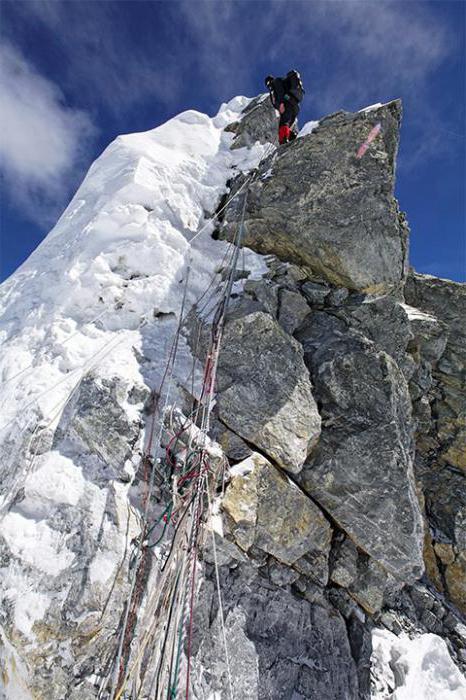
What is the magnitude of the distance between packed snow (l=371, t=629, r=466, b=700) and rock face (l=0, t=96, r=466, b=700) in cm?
14

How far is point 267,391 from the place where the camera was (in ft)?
18.8

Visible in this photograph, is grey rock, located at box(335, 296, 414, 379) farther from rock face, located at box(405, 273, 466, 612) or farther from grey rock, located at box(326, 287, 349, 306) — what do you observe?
rock face, located at box(405, 273, 466, 612)

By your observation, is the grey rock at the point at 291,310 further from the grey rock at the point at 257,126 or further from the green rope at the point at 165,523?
the grey rock at the point at 257,126

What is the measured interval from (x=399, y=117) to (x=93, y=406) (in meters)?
9.45

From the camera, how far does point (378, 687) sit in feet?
17.7

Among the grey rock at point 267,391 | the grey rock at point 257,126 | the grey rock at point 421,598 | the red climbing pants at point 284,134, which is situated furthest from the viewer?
the grey rock at point 257,126

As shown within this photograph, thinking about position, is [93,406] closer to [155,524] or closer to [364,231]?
[155,524]

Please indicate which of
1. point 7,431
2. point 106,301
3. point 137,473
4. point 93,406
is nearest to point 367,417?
point 137,473

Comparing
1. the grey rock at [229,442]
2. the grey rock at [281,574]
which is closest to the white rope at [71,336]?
the grey rock at [229,442]

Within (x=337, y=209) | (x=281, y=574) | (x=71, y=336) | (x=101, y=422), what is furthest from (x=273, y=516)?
(x=337, y=209)

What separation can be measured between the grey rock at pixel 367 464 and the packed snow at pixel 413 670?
1.18m

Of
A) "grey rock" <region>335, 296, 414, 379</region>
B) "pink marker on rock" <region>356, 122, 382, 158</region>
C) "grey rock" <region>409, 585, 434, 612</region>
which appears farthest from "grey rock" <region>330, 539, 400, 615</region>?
"pink marker on rock" <region>356, 122, 382, 158</region>

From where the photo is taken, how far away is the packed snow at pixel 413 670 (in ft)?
18.1

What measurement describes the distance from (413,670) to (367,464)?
136 inches
